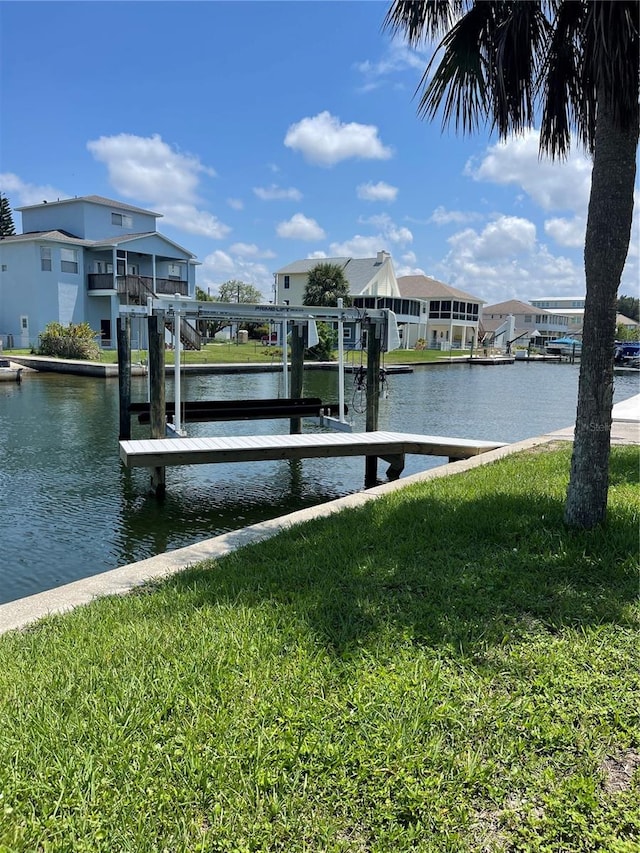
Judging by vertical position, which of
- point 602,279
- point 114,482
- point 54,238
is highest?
point 54,238

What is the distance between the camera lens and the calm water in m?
7.79

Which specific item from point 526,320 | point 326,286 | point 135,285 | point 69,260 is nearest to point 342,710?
point 135,285

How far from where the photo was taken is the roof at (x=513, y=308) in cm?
10262

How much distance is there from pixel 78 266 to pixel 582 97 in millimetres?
37204

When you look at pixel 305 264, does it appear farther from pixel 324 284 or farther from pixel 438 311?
pixel 438 311

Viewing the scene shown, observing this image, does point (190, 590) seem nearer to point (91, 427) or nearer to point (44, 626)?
point (44, 626)

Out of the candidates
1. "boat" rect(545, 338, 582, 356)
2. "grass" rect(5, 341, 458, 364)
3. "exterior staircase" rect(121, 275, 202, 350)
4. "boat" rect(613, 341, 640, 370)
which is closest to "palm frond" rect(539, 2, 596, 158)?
"grass" rect(5, 341, 458, 364)

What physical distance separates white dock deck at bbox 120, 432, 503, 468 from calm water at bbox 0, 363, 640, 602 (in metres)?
0.72

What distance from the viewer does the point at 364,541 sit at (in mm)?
5301

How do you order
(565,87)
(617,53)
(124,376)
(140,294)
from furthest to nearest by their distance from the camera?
1. (140,294)
2. (124,376)
3. (565,87)
4. (617,53)

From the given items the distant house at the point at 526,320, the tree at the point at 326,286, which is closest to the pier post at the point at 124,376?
the tree at the point at 326,286

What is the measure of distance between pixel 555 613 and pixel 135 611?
2613mm

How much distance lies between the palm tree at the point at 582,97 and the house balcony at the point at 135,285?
29.9 metres

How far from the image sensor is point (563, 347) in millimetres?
79000
